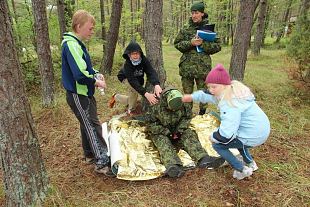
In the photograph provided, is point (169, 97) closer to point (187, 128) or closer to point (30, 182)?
point (187, 128)

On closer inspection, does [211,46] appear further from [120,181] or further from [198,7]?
[120,181]

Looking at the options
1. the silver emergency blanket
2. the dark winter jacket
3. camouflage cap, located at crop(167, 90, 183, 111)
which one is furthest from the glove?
the dark winter jacket

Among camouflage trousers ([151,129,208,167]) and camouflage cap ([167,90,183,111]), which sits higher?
camouflage cap ([167,90,183,111])

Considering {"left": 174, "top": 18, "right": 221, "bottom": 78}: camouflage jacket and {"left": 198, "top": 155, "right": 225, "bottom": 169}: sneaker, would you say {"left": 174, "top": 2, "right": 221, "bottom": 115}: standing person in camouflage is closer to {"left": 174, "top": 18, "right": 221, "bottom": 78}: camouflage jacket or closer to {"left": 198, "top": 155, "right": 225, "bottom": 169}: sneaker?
{"left": 174, "top": 18, "right": 221, "bottom": 78}: camouflage jacket

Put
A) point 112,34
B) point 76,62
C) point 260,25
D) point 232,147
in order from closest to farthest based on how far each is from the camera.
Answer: point 76,62, point 232,147, point 112,34, point 260,25

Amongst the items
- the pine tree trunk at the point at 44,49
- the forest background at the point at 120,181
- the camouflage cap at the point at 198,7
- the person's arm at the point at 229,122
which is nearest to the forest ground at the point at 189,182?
the forest background at the point at 120,181

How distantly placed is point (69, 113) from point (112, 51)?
3.35 metres

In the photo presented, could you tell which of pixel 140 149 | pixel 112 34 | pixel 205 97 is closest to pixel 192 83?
pixel 205 97

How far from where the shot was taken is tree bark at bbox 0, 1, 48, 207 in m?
2.62

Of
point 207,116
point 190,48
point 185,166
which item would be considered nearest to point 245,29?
point 190,48

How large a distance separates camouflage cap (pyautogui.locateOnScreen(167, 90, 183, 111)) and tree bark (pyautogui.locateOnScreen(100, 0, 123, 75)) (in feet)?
15.9

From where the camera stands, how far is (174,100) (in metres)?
3.85

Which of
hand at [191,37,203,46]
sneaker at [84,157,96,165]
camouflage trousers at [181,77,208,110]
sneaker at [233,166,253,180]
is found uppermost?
hand at [191,37,203,46]

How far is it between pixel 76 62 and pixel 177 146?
1.88 metres
